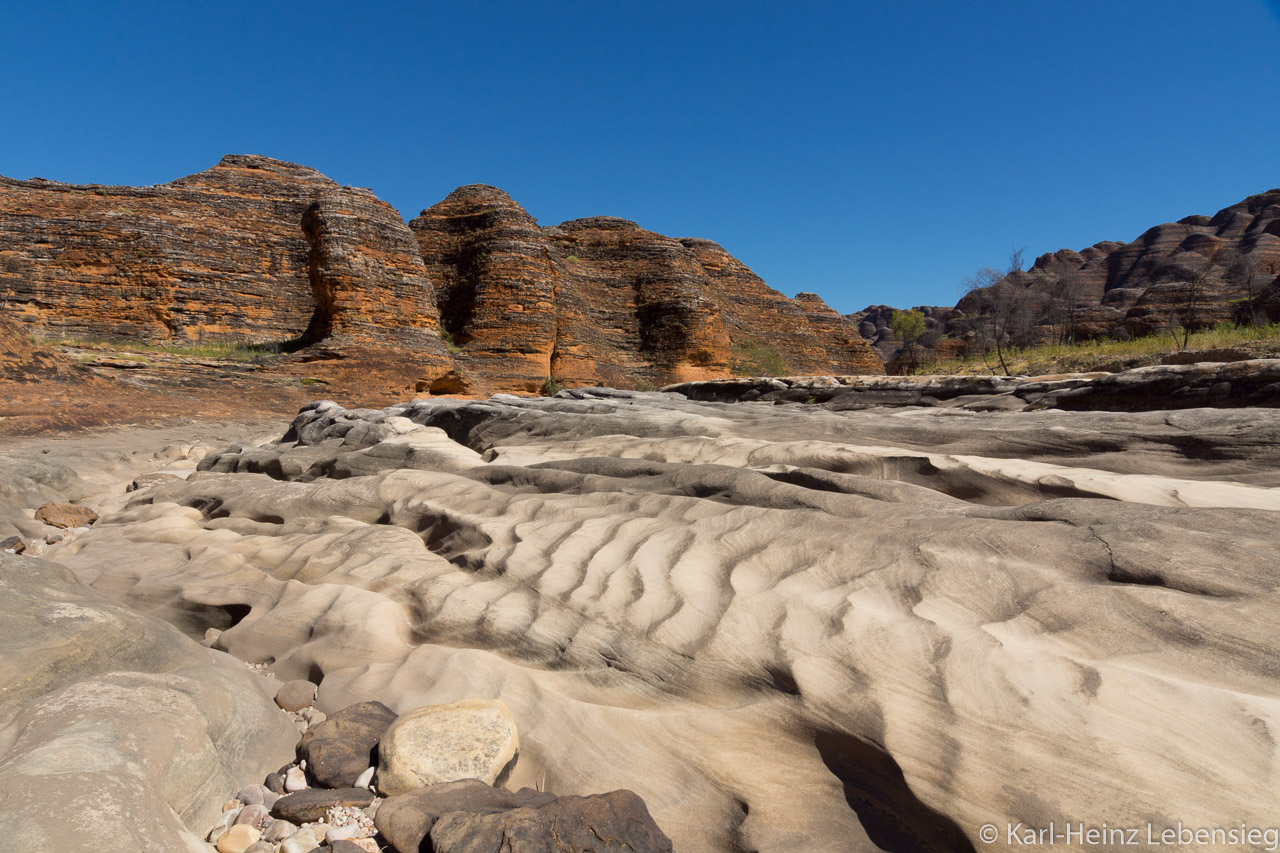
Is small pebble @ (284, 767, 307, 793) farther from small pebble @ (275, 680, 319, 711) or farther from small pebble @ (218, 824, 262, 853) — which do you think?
small pebble @ (275, 680, 319, 711)

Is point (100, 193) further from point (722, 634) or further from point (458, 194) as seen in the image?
point (722, 634)

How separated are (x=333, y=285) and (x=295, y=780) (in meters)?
15.8

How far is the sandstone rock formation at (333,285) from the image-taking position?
15.2m

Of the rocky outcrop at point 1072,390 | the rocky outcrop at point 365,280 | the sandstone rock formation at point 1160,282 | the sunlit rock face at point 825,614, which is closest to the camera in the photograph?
the sunlit rock face at point 825,614

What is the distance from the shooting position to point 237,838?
1.44m

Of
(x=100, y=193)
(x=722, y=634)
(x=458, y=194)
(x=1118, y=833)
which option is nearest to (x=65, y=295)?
(x=100, y=193)

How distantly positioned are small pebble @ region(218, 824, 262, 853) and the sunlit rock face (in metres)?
0.58

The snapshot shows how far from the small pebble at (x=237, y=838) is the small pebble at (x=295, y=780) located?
0.19 metres

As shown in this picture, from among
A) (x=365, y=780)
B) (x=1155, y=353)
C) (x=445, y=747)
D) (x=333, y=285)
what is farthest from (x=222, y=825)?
(x=333, y=285)

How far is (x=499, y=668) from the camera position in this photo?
2.13 metres

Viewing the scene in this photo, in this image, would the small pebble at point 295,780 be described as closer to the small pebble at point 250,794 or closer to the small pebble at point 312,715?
the small pebble at point 250,794

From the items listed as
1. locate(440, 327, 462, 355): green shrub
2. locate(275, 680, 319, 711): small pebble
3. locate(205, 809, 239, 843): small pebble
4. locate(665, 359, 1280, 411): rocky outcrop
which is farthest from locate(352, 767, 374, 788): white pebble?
locate(440, 327, 462, 355): green shrub

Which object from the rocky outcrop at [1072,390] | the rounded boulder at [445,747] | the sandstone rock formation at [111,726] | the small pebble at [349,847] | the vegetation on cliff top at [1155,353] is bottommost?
the small pebble at [349,847]

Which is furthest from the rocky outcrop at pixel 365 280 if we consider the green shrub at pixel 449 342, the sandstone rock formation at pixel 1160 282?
the sandstone rock formation at pixel 1160 282
